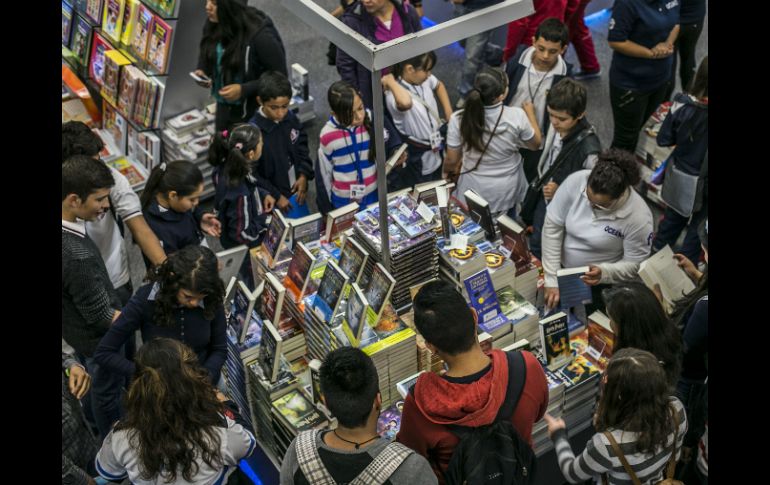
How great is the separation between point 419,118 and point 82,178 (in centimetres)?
238

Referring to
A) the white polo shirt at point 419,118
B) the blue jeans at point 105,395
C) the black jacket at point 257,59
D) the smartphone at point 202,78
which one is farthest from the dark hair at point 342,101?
the blue jeans at point 105,395

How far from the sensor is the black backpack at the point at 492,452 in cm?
312

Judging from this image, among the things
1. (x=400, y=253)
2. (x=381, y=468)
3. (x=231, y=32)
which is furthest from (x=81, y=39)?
(x=381, y=468)

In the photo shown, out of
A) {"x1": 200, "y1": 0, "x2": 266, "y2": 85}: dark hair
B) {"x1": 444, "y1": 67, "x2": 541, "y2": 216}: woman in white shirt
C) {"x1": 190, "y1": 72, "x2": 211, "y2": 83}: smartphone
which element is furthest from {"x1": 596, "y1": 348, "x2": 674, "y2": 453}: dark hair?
{"x1": 190, "y1": 72, "x2": 211, "y2": 83}: smartphone

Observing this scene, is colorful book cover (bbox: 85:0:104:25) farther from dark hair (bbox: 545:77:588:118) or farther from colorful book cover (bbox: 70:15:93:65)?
dark hair (bbox: 545:77:588:118)

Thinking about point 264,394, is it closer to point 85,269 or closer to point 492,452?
point 85,269

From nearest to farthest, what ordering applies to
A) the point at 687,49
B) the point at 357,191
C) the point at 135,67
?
the point at 357,191 → the point at 135,67 → the point at 687,49

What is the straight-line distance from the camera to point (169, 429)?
10.9 feet

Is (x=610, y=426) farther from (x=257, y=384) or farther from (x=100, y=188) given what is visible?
(x=100, y=188)

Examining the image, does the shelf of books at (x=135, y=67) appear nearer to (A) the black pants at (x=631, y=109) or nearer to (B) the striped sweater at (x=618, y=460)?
(A) the black pants at (x=631, y=109)

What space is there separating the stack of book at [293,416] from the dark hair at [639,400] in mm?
1313

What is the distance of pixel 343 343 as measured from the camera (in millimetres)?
4031

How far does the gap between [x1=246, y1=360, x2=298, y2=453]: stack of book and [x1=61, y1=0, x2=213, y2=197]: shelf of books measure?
2761mm

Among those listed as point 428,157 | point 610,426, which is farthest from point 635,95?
point 610,426
